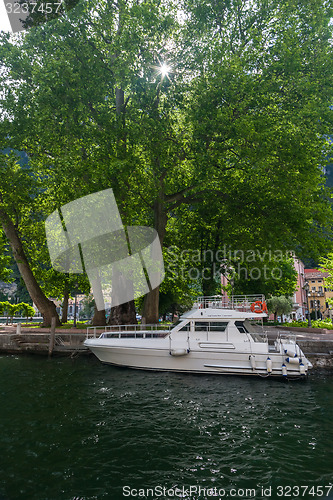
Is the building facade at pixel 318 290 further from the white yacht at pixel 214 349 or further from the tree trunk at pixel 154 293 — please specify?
the white yacht at pixel 214 349

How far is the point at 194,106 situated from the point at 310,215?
9731 mm

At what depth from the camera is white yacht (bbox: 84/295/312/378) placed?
15.7 meters

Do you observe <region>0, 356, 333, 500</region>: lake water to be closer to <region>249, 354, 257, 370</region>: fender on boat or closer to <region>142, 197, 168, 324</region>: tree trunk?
<region>249, 354, 257, 370</region>: fender on boat

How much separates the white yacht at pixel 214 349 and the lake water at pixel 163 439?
116 centimetres

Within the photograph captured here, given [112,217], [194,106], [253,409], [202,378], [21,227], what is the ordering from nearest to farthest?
[253,409]
[202,378]
[194,106]
[112,217]
[21,227]

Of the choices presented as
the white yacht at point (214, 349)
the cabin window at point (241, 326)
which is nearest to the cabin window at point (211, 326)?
the white yacht at point (214, 349)

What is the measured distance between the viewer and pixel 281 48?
18062mm

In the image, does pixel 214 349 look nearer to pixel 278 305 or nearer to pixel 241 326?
pixel 241 326

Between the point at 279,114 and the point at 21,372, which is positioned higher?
the point at 279,114

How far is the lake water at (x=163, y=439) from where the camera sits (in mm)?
6320

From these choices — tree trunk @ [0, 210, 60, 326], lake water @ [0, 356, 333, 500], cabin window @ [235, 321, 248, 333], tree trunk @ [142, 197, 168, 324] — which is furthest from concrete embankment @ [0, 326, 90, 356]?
cabin window @ [235, 321, 248, 333]

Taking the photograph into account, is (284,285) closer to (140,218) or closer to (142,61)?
(140,218)

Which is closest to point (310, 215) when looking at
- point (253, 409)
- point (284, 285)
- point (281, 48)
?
point (281, 48)

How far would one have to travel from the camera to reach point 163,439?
8.53 m
